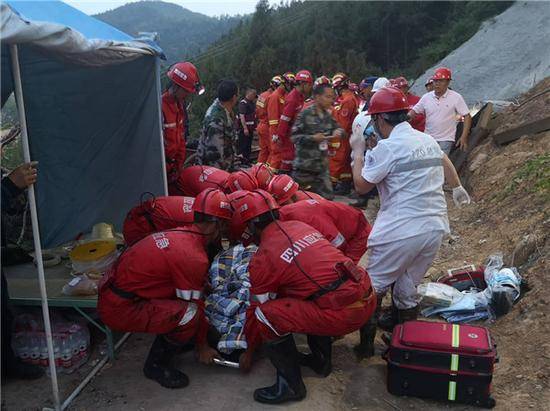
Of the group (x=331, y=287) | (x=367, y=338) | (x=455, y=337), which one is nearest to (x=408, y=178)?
(x=331, y=287)

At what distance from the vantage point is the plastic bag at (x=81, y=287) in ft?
13.0

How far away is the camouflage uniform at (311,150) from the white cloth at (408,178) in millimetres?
2260

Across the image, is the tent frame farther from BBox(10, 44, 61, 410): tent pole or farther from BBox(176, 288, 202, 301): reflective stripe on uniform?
BBox(176, 288, 202, 301): reflective stripe on uniform

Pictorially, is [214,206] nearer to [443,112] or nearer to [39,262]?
[39,262]

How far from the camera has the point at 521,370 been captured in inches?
148

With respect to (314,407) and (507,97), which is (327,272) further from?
(507,97)

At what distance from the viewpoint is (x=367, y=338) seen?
3.98 meters

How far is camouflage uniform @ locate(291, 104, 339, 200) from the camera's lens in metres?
6.02

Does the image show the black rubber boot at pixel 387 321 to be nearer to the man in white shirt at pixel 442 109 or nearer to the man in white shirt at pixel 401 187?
the man in white shirt at pixel 401 187

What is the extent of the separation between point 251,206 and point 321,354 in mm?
1157

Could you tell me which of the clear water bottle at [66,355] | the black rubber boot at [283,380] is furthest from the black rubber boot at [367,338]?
the clear water bottle at [66,355]

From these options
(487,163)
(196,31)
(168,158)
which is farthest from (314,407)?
(196,31)

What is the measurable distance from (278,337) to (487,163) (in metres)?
5.97

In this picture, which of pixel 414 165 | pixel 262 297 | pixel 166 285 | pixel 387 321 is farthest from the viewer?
pixel 387 321
